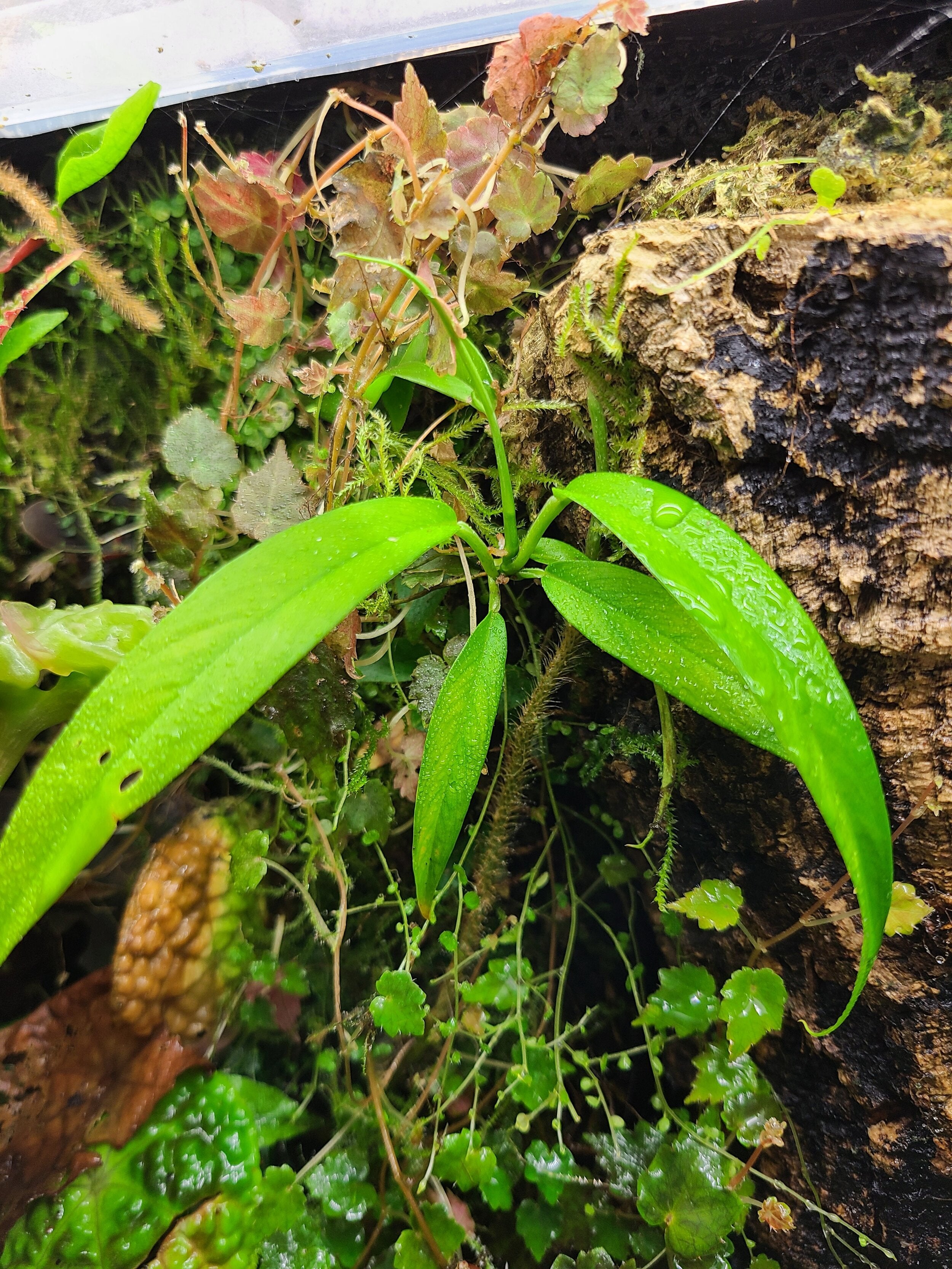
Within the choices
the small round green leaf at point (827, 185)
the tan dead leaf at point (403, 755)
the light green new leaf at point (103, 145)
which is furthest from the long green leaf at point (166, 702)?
the light green new leaf at point (103, 145)

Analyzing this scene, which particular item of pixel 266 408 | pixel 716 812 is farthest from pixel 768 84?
pixel 716 812

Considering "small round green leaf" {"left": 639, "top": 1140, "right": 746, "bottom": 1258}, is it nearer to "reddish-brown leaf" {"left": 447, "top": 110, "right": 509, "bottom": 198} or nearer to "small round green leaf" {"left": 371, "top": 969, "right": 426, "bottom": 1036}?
"small round green leaf" {"left": 371, "top": 969, "right": 426, "bottom": 1036}

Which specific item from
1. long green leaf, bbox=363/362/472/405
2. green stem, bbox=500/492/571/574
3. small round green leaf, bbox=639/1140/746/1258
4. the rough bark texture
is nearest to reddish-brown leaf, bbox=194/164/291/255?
long green leaf, bbox=363/362/472/405

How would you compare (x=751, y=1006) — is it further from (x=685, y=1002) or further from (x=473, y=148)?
(x=473, y=148)

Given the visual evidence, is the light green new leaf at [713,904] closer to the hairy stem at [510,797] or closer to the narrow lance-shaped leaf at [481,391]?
the hairy stem at [510,797]

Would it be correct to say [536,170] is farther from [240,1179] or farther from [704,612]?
[240,1179]

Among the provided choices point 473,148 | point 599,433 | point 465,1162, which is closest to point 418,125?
point 473,148

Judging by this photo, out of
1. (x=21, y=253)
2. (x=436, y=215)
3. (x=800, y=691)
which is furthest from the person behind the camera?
(x=21, y=253)

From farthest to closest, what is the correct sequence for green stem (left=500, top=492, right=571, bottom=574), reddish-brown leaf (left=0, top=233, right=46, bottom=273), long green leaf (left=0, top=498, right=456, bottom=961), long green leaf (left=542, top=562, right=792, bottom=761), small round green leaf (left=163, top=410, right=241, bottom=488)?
1. reddish-brown leaf (left=0, top=233, right=46, bottom=273)
2. small round green leaf (left=163, top=410, right=241, bottom=488)
3. green stem (left=500, top=492, right=571, bottom=574)
4. long green leaf (left=542, top=562, right=792, bottom=761)
5. long green leaf (left=0, top=498, right=456, bottom=961)
